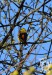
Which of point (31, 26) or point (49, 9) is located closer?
point (49, 9)

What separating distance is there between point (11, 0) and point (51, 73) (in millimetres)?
1748

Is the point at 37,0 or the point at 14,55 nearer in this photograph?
the point at 37,0

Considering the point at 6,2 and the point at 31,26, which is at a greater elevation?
the point at 6,2

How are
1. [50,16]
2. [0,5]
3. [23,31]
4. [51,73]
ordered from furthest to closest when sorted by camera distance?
[23,31] → [0,5] → [50,16] → [51,73]

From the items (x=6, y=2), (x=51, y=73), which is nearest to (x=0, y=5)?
(x=6, y=2)

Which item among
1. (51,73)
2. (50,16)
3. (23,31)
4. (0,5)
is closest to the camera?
(51,73)

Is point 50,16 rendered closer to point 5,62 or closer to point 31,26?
point 31,26

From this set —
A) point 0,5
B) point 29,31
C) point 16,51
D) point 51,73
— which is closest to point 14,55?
point 16,51

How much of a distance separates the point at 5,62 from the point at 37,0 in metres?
0.75

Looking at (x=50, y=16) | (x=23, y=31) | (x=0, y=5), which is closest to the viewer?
(x=50, y=16)

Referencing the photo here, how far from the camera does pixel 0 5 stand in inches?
113

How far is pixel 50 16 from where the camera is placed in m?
2.62

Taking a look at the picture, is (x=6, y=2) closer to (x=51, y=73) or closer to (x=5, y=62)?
(x=5, y=62)

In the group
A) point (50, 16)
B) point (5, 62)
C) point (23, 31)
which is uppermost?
point (50, 16)
